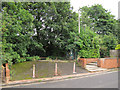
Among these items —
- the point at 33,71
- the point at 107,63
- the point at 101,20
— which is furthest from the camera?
the point at 101,20

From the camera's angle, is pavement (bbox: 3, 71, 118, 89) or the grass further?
the grass

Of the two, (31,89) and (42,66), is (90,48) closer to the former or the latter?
(42,66)

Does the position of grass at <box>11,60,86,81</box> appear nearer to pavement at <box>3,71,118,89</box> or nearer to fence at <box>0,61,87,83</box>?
fence at <box>0,61,87,83</box>

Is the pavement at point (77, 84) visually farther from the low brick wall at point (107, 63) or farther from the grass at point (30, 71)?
the low brick wall at point (107, 63)

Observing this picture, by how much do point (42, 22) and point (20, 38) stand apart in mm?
5817

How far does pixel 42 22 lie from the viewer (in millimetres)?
16688

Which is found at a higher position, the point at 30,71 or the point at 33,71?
the point at 33,71

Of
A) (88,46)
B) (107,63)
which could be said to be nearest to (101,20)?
(88,46)

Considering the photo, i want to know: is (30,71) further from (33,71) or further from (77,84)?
(77,84)

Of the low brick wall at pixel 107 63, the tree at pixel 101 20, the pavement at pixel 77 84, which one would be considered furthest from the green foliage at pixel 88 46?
the tree at pixel 101 20

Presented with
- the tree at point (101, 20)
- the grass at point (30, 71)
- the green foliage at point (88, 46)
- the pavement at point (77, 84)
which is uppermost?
the tree at point (101, 20)

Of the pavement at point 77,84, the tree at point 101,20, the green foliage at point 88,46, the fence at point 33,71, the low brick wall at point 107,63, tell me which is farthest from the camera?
the tree at point 101,20

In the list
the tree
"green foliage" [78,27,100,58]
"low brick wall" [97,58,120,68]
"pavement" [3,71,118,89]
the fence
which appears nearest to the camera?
"pavement" [3,71,118,89]

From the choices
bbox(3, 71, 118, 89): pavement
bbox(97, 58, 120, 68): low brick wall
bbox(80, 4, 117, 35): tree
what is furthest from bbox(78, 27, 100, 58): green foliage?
bbox(80, 4, 117, 35): tree
